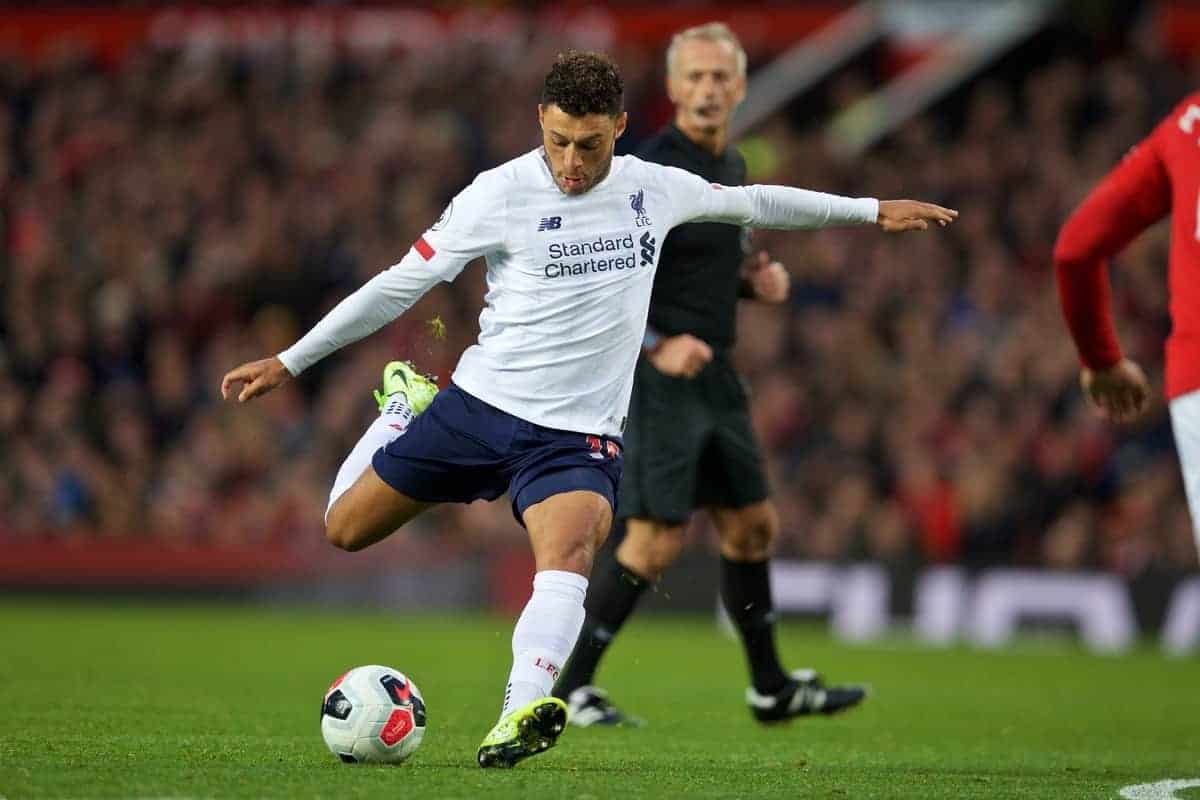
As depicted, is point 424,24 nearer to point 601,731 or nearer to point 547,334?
point 601,731

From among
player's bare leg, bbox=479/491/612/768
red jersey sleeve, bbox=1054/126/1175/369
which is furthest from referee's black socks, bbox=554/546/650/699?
red jersey sleeve, bbox=1054/126/1175/369

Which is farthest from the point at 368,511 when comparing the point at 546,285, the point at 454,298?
the point at 454,298

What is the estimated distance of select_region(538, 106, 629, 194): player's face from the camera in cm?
584

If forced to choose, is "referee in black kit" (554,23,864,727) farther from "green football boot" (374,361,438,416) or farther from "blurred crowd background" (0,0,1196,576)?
"blurred crowd background" (0,0,1196,576)

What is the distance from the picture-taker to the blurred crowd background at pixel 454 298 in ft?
50.1

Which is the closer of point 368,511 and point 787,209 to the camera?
point 368,511

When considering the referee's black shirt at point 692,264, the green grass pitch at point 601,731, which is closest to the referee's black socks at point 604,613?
the green grass pitch at point 601,731

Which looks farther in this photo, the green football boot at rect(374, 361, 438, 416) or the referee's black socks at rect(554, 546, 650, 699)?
the referee's black socks at rect(554, 546, 650, 699)

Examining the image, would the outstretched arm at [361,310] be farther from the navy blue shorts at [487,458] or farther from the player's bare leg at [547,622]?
the player's bare leg at [547,622]

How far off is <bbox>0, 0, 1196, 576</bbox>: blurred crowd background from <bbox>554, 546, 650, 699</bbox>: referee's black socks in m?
6.95

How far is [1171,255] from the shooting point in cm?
495

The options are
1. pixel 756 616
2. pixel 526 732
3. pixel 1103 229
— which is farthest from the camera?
pixel 756 616

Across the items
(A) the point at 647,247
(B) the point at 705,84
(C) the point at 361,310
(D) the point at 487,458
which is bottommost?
(D) the point at 487,458

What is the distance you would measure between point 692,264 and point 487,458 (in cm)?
198
